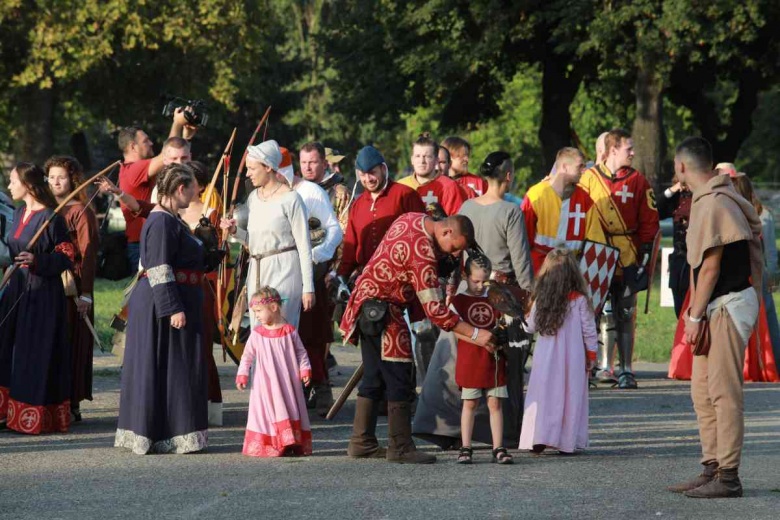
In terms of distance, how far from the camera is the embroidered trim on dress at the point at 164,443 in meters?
8.79

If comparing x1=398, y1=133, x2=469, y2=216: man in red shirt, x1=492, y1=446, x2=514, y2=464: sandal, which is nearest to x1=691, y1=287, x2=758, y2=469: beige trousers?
x1=492, y1=446, x2=514, y2=464: sandal

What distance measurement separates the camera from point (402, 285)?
8.48 meters

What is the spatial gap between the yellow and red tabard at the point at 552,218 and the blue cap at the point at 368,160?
1788 mm

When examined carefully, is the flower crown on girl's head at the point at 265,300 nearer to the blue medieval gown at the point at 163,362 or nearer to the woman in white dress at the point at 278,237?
the blue medieval gown at the point at 163,362

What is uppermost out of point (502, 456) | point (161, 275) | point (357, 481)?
point (161, 275)

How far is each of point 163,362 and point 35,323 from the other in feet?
4.56

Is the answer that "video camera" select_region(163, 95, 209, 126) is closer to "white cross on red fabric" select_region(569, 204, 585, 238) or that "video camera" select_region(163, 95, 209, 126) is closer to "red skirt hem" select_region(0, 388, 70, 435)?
"red skirt hem" select_region(0, 388, 70, 435)

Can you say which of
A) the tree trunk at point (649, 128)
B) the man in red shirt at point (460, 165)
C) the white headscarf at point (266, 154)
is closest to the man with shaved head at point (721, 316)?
the white headscarf at point (266, 154)

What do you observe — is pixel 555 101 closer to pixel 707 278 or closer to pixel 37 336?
pixel 37 336

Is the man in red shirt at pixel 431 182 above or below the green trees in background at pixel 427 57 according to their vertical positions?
below

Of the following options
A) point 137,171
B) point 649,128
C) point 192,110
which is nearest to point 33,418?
point 137,171

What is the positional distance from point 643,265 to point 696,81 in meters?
20.6

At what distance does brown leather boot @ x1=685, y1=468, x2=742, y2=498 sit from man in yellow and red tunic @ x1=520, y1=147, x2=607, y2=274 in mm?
4192

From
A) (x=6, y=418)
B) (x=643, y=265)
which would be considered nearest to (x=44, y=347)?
(x=6, y=418)
